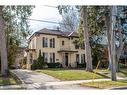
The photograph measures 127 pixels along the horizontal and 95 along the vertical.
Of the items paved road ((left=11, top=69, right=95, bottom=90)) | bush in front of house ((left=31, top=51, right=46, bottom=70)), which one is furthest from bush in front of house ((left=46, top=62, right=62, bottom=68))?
paved road ((left=11, top=69, right=95, bottom=90))

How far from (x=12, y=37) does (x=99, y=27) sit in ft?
46.5

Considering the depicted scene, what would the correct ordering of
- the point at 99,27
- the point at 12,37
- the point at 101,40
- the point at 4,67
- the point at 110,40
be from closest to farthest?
1. the point at 110,40
2. the point at 4,67
3. the point at 99,27
4. the point at 12,37
5. the point at 101,40

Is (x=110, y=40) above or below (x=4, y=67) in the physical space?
above

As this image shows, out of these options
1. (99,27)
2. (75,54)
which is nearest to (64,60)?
(75,54)

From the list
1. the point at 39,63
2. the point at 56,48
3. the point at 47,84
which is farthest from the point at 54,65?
→ the point at 47,84

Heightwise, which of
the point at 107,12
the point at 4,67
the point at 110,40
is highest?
the point at 107,12

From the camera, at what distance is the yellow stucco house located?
4341cm

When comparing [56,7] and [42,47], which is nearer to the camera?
[56,7]

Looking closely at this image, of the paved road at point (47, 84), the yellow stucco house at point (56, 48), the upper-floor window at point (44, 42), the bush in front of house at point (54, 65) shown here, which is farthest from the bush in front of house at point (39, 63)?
the paved road at point (47, 84)

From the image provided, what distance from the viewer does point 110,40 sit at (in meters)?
23.1

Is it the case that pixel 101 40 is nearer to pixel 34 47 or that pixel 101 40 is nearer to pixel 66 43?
pixel 66 43

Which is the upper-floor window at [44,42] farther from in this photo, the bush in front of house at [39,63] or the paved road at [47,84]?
the paved road at [47,84]

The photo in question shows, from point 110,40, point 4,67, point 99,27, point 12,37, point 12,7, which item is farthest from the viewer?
point 12,37

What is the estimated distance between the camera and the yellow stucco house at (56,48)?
43406 mm
